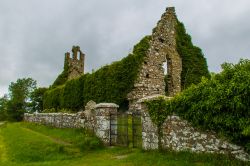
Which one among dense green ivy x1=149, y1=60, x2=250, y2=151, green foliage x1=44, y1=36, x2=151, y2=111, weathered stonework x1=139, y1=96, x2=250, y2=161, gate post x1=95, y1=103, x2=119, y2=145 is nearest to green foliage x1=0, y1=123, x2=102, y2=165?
gate post x1=95, y1=103, x2=119, y2=145

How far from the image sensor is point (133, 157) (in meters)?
13.5

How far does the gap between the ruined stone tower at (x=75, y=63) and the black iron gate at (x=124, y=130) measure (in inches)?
1316

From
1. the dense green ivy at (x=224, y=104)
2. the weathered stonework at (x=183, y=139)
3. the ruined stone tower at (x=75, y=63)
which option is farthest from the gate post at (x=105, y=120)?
the ruined stone tower at (x=75, y=63)

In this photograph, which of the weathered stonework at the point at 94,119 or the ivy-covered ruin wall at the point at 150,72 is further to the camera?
the ivy-covered ruin wall at the point at 150,72

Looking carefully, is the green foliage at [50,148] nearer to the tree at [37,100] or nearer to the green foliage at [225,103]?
the green foliage at [225,103]

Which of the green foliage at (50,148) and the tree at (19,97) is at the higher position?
the tree at (19,97)

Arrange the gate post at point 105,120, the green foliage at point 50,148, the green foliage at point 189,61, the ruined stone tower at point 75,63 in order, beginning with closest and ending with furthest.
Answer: the green foliage at point 50,148
the gate post at point 105,120
the green foliage at point 189,61
the ruined stone tower at point 75,63

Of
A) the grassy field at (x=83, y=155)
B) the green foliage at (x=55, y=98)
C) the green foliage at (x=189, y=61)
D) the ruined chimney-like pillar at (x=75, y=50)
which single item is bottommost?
the grassy field at (x=83, y=155)

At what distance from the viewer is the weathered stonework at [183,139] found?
11.2 meters

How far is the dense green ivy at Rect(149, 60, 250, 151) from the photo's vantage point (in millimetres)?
10617

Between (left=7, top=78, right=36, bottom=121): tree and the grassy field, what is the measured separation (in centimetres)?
3694

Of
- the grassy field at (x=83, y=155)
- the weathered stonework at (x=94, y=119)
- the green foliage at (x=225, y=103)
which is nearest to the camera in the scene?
the green foliage at (x=225, y=103)

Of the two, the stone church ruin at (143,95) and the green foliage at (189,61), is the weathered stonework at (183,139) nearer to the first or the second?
the stone church ruin at (143,95)

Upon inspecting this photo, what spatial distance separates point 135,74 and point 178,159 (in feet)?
44.9
